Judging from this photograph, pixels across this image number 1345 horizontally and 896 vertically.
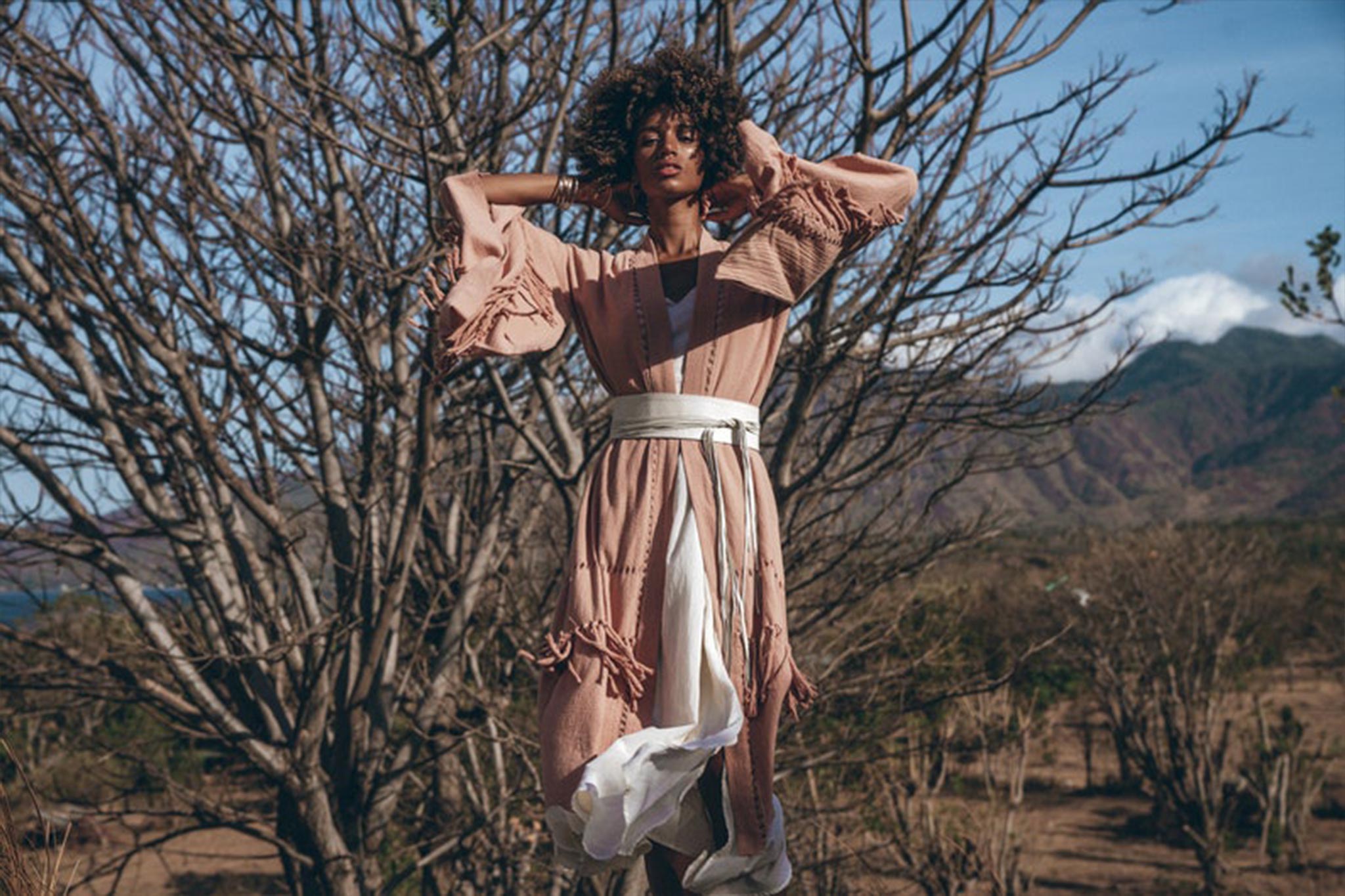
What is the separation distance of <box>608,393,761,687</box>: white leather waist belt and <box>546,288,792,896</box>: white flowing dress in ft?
0.13

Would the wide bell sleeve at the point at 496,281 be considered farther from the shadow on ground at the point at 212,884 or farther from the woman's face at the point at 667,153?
the shadow on ground at the point at 212,884

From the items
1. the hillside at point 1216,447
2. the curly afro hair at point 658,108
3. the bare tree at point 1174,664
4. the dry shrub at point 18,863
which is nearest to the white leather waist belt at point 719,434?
the curly afro hair at point 658,108

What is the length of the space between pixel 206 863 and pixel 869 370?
11.4m

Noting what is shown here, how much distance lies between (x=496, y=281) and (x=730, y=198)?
1.61 feet

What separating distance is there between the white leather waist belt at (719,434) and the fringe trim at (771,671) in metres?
0.02

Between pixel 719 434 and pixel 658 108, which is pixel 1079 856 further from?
pixel 658 108

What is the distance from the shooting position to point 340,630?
4.05m

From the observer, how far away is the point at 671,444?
7.25 feet

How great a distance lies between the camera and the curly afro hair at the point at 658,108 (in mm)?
2316

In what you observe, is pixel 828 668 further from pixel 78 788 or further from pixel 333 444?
pixel 78 788

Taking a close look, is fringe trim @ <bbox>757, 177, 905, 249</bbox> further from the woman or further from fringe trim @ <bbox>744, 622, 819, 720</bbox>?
fringe trim @ <bbox>744, 622, 819, 720</bbox>

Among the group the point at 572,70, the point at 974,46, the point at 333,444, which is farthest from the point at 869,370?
the point at 333,444

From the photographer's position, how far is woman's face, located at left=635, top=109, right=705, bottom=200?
7.52 ft

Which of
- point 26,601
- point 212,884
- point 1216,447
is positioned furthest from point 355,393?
point 1216,447
